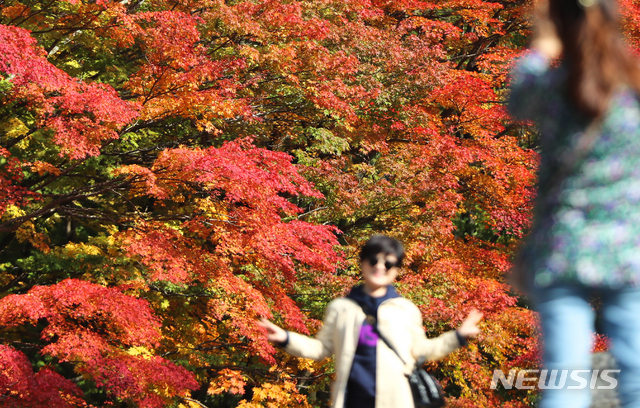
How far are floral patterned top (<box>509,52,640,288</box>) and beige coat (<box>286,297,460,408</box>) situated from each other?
69cm

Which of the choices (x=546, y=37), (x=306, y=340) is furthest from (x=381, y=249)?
(x=546, y=37)

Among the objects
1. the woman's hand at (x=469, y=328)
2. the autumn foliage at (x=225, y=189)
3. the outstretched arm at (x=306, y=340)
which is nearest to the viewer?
the woman's hand at (x=469, y=328)

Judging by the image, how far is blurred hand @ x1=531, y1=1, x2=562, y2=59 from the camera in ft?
4.84

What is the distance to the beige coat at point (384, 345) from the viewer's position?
206 centimetres

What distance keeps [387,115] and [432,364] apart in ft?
16.3

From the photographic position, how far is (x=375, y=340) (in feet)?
6.89

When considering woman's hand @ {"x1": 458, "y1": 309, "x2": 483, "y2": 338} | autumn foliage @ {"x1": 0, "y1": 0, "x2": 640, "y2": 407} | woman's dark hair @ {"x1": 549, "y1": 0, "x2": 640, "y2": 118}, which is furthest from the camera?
autumn foliage @ {"x1": 0, "y1": 0, "x2": 640, "y2": 407}

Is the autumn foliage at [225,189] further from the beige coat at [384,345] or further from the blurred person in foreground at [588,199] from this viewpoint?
the blurred person in foreground at [588,199]

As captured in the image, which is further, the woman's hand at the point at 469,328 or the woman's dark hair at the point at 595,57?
the woman's hand at the point at 469,328

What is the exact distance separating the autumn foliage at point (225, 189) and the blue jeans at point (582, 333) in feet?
16.8

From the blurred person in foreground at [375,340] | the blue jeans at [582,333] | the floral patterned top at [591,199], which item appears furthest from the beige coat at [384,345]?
the floral patterned top at [591,199]

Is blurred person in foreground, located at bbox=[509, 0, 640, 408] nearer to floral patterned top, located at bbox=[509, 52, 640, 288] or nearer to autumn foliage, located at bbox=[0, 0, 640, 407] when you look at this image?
floral patterned top, located at bbox=[509, 52, 640, 288]

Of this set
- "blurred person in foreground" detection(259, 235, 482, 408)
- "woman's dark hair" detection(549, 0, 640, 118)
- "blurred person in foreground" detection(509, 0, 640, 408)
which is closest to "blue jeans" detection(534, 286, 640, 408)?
"blurred person in foreground" detection(509, 0, 640, 408)

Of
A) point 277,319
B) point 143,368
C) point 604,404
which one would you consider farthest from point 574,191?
point 277,319
